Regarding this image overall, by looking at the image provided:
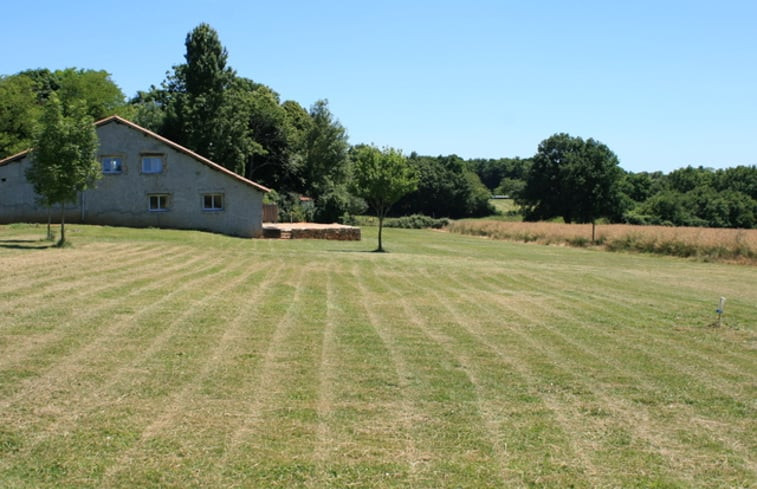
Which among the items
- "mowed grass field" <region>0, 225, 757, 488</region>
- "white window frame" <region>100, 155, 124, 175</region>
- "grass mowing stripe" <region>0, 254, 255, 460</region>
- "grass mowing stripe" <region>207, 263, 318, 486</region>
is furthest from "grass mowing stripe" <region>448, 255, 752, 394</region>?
"white window frame" <region>100, 155, 124, 175</region>

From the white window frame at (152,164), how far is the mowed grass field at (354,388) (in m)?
22.5

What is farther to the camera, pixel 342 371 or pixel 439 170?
pixel 439 170

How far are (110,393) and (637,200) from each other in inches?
4357

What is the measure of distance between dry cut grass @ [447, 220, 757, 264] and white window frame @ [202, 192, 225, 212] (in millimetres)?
25369

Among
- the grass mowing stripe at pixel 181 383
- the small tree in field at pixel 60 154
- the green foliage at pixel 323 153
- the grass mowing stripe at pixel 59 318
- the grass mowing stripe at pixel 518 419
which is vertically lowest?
the grass mowing stripe at pixel 518 419

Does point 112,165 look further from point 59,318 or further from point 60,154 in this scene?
point 59,318

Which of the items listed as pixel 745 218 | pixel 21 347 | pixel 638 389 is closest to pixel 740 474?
pixel 638 389

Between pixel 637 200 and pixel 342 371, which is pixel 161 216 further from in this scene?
pixel 637 200

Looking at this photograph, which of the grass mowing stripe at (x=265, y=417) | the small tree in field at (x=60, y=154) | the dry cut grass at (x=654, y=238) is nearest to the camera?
the grass mowing stripe at (x=265, y=417)

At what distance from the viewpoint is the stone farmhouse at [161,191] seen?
36531 mm

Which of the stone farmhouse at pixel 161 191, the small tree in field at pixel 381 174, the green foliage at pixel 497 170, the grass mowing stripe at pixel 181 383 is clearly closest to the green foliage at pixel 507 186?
the green foliage at pixel 497 170

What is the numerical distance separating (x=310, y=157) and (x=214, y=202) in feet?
103

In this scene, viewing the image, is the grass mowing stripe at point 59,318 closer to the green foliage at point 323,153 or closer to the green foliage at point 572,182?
the green foliage at point 323,153

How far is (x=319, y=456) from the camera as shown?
18.0ft
